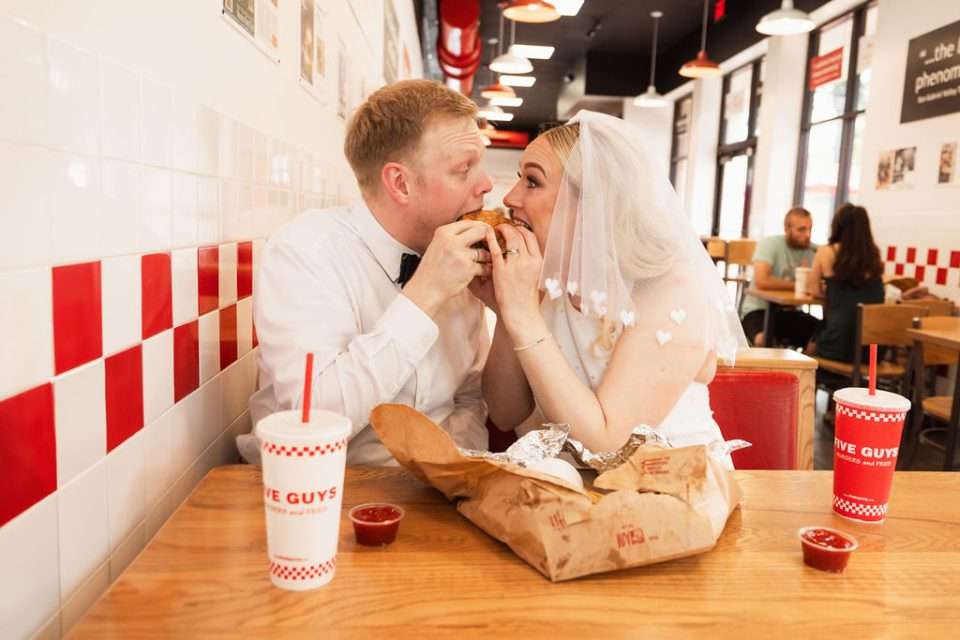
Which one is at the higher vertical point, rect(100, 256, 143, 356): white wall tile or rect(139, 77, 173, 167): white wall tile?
rect(139, 77, 173, 167): white wall tile

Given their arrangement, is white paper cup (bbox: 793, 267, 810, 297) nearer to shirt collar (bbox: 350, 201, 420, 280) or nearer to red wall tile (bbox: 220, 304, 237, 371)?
shirt collar (bbox: 350, 201, 420, 280)

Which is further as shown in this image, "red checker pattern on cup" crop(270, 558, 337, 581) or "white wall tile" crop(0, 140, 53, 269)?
"red checker pattern on cup" crop(270, 558, 337, 581)

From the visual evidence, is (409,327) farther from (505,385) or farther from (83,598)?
(83,598)

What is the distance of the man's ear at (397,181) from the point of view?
1793 millimetres

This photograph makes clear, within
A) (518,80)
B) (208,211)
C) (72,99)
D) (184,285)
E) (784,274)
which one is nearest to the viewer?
(72,99)

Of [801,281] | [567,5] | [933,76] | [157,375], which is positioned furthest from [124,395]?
[933,76]

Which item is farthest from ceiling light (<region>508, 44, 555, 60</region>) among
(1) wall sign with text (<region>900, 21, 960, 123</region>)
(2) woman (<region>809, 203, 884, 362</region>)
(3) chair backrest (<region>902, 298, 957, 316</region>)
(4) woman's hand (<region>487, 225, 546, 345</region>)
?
(4) woman's hand (<region>487, 225, 546, 345</region>)

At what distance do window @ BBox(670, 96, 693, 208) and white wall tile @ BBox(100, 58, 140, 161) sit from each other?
12.5 metres

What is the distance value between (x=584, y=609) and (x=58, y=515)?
2.17 feet

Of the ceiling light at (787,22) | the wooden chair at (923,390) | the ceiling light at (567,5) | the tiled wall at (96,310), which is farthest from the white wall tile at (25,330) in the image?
the ceiling light at (787,22)

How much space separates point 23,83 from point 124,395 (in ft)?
A: 1.54

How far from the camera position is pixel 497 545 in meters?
1.07

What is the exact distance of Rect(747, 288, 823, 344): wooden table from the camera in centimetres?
554

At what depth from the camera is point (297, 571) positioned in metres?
0.92
